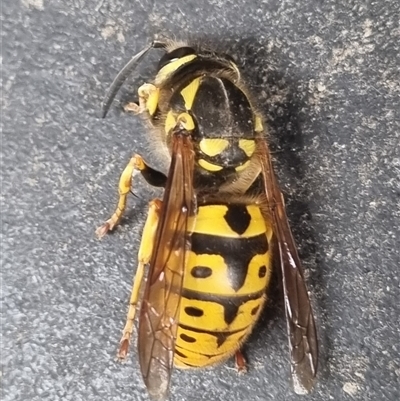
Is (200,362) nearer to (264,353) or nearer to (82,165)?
(264,353)

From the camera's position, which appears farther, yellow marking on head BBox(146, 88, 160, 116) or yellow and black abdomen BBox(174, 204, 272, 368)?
yellow marking on head BBox(146, 88, 160, 116)

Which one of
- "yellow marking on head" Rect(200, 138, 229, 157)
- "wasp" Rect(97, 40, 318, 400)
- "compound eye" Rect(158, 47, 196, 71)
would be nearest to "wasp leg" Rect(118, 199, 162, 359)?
"wasp" Rect(97, 40, 318, 400)

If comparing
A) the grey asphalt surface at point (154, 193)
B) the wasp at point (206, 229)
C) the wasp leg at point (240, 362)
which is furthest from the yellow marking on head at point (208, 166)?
the wasp leg at point (240, 362)

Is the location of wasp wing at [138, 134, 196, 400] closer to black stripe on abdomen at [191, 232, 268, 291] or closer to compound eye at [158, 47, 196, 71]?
black stripe on abdomen at [191, 232, 268, 291]

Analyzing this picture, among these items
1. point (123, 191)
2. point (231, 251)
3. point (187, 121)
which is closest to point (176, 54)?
point (187, 121)

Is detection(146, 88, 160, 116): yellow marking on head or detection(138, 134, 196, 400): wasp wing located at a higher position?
detection(146, 88, 160, 116): yellow marking on head

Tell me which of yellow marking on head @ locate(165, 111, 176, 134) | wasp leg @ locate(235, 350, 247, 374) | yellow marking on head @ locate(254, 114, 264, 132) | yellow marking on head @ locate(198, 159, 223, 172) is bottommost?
wasp leg @ locate(235, 350, 247, 374)

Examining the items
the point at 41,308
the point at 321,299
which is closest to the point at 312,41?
the point at 321,299
